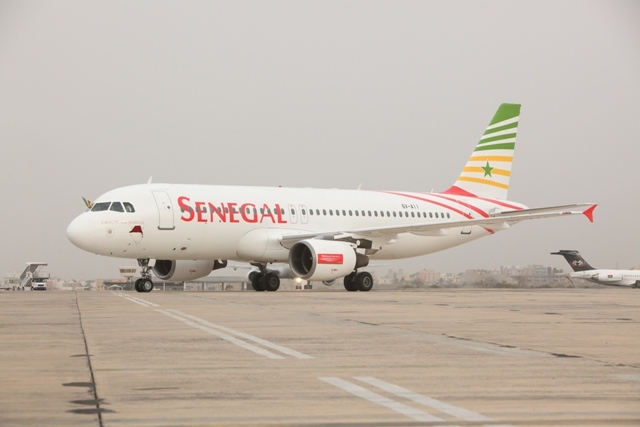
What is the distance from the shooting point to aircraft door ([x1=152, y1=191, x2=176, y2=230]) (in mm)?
30906

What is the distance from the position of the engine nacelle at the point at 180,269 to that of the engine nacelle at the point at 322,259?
500 cm

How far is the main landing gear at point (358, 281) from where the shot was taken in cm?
3412

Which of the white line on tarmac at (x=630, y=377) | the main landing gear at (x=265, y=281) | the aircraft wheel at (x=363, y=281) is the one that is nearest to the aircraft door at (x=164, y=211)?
the main landing gear at (x=265, y=281)

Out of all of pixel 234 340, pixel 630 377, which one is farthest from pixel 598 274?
pixel 630 377

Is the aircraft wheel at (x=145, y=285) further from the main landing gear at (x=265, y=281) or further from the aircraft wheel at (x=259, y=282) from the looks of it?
the aircraft wheel at (x=259, y=282)

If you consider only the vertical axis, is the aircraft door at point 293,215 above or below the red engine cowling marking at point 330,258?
above

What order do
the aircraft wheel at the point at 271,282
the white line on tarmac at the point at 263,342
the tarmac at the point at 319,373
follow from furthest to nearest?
1. the aircraft wheel at the point at 271,282
2. the white line on tarmac at the point at 263,342
3. the tarmac at the point at 319,373

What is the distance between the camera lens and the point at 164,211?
102ft

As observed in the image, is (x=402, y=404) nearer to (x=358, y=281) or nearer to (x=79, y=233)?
(x=79, y=233)

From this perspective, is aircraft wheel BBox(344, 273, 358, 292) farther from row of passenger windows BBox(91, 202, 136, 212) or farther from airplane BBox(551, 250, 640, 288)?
airplane BBox(551, 250, 640, 288)

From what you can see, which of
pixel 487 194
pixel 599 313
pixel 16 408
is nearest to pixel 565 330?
pixel 599 313

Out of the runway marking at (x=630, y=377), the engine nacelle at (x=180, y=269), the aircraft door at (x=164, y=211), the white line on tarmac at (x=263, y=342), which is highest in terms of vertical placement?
the aircraft door at (x=164, y=211)

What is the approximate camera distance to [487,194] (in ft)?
136

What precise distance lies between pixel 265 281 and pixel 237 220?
424cm
